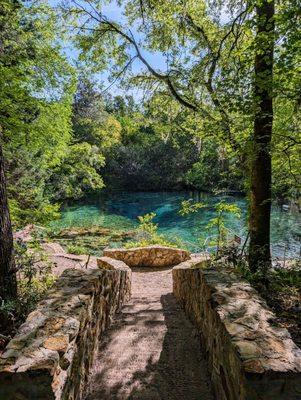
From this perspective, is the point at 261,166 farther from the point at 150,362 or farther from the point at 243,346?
the point at 243,346

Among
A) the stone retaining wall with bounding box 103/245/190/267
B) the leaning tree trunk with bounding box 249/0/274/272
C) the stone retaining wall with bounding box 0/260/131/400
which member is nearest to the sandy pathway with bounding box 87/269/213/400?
the stone retaining wall with bounding box 0/260/131/400

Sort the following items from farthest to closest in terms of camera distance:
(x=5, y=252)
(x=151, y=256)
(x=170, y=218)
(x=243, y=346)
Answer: (x=170, y=218)
(x=151, y=256)
(x=5, y=252)
(x=243, y=346)

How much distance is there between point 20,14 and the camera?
7.95 metres

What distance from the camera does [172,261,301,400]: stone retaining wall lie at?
175cm

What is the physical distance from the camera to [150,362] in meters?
3.06

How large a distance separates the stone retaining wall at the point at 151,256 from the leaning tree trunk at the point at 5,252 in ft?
20.6

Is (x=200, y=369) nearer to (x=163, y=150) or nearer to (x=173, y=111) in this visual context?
(x=173, y=111)

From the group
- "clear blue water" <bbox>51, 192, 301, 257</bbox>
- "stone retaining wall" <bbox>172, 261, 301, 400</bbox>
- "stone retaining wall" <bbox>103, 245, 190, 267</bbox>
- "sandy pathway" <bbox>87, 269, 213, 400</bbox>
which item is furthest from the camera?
"clear blue water" <bbox>51, 192, 301, 257</bbox>

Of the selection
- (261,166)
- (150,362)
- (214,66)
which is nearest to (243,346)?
(150,362)

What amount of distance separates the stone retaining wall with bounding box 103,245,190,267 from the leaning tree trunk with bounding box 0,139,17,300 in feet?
20.6

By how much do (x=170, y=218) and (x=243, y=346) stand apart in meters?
19.1

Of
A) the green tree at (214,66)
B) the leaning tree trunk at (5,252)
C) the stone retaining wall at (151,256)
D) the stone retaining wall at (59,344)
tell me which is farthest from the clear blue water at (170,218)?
the stone retaining wall at (59,344)

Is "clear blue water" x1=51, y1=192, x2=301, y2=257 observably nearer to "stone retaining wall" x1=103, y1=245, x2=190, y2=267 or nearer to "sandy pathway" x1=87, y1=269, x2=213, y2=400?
"stone retaining wall" x1=103, y1=245, x2=190, y2=267

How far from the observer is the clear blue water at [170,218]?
564 inches
